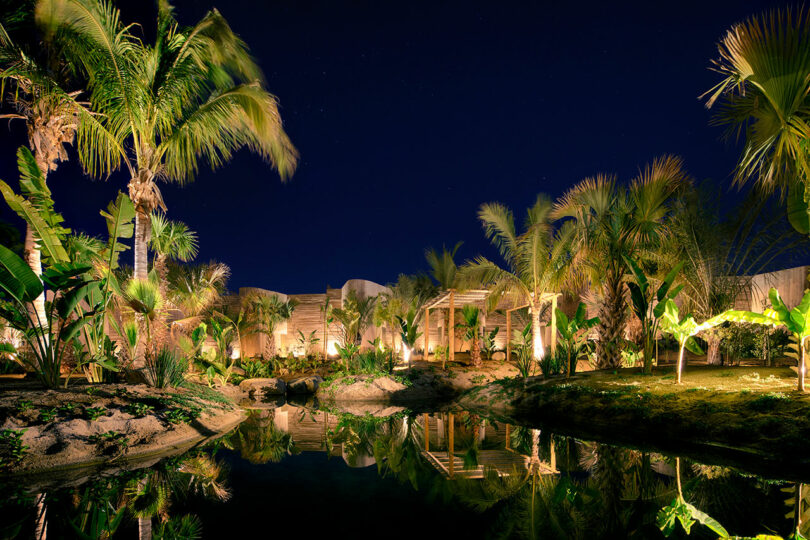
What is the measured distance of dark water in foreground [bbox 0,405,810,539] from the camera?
296cm

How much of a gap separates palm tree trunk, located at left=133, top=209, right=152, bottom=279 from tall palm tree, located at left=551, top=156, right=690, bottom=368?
10367mm

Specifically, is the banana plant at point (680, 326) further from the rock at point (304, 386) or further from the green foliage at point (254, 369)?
the green foliage at point (254, 369)

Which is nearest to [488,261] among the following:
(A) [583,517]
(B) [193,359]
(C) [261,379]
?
(C) [261,379]

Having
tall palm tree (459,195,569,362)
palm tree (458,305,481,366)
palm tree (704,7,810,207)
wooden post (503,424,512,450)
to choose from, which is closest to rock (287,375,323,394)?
palm tree (458,305,481,366)

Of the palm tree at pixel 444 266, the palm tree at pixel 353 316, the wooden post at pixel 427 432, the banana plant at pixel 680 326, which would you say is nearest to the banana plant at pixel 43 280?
the wooden post at pixel 427 432

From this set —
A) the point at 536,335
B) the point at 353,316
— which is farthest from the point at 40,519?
the point at 353,316

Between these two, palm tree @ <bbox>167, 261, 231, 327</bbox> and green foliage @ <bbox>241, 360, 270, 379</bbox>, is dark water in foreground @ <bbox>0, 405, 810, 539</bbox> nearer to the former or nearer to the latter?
palm tree @ <bbox>167, 261, 231, 327</bbox>

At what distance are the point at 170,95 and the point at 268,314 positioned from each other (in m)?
11.8

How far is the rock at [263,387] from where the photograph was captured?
1361 centimetres

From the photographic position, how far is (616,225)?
10148 millimetres

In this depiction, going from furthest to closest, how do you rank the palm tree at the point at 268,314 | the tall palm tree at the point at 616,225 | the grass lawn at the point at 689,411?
the palm tree at the point at 268,314 < the tall palm tree at the point at 616,225 < the grass lawn at the point at 689,411

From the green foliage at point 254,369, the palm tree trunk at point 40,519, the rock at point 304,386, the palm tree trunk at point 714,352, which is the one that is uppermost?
the palm tree trunk at point 714,352

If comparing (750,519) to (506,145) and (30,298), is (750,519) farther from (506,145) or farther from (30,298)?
(506,145)

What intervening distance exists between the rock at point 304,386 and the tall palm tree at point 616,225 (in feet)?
31.5
